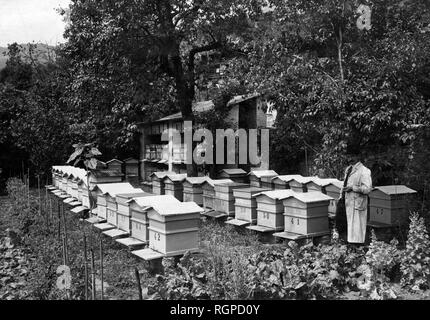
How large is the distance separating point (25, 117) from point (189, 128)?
607 cm

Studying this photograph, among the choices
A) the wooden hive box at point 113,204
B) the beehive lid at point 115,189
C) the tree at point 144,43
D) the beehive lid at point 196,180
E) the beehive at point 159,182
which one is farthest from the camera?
the beehive at point 159,182

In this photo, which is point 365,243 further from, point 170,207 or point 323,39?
point 323,39

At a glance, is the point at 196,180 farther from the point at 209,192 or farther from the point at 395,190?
the point at 395,190

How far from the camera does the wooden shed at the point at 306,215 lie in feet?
26.1

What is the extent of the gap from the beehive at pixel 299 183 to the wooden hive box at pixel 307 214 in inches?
72.6

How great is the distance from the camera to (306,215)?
26.1 ft

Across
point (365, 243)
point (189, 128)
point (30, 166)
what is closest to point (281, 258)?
point (365, 243)

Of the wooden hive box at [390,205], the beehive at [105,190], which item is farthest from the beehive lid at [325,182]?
the beehive at [105,190]

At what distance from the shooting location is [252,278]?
17.3 ft

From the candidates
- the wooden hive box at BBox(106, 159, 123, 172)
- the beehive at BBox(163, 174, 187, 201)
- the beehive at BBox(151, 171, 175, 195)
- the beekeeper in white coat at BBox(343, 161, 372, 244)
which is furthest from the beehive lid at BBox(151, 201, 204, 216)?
the wooden hive box at BBox(106, 159, 123, 172)

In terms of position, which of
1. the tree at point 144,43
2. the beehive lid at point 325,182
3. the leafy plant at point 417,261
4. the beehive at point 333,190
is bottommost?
the leafy plant at point 417,261

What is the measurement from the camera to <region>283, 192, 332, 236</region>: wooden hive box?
26.1ft

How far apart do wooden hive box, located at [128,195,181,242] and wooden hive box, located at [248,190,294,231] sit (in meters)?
2.07

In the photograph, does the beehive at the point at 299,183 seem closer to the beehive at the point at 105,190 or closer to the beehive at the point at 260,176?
the beehive at the point at 260,176
